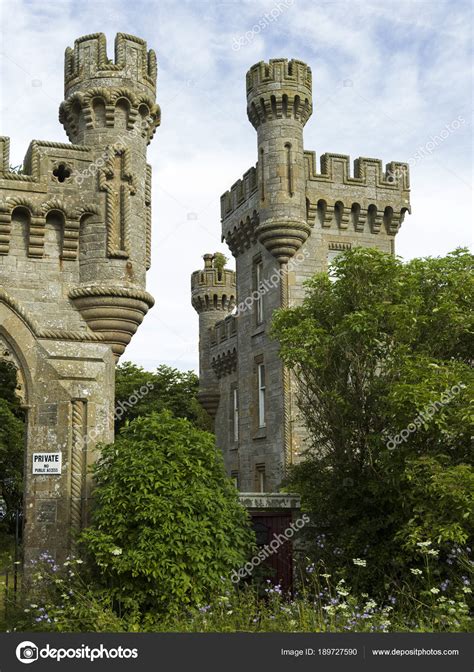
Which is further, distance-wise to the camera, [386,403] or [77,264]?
[77,264]

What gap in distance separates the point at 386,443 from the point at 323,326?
278 centimetres

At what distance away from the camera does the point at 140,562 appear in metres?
11.5

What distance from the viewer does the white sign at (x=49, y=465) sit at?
13.4 metres

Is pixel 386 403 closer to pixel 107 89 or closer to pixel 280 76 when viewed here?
pixel 107 89

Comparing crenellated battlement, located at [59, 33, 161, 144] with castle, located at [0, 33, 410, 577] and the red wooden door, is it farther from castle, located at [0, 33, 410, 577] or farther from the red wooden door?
the red wooden door

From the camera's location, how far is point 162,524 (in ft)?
38.7

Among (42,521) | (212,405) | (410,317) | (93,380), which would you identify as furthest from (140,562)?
(212,405)

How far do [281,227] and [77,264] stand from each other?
447 inches

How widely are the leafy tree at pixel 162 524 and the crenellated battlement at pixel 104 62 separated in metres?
6.14
